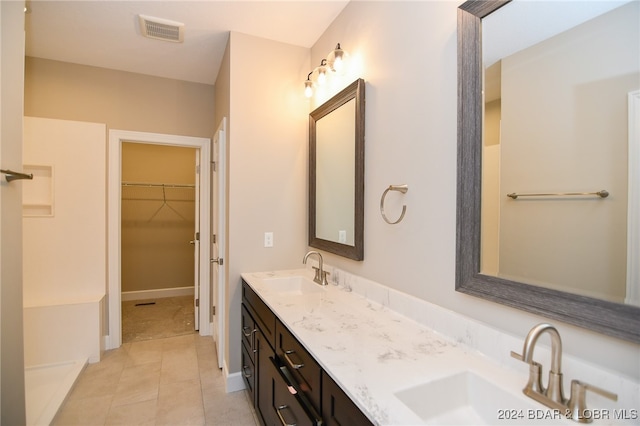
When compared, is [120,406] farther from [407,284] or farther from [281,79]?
[281,79]

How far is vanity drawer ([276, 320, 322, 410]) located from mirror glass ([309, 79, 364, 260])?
2.12ft

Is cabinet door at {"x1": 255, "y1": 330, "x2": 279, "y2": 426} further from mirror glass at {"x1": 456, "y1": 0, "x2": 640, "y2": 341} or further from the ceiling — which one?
the ceiling

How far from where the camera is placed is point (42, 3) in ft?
6.44

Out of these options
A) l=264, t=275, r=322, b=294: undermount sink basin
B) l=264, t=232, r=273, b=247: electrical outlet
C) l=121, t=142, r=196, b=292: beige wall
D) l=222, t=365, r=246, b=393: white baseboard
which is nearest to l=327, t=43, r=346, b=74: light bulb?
l=264, t=232, r=273, b=247: electrical outlet

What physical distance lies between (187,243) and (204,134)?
7.15 ft

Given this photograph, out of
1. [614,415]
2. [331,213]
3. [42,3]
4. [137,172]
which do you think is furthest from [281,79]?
[137,172]

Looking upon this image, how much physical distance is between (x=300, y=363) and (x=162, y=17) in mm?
2393

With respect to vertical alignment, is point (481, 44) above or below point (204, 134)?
below

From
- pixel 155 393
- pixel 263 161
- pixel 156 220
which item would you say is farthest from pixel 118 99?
pixel 155 393

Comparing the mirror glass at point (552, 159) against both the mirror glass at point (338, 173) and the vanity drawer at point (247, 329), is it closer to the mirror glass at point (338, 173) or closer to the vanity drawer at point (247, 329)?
the mirror glass at point (338, 173)

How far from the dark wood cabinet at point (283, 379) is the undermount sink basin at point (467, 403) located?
0.20m

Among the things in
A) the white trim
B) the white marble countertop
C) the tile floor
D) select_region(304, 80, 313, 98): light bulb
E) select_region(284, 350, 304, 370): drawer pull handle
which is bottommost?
the tile floor

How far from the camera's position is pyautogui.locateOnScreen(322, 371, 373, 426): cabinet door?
83 cm

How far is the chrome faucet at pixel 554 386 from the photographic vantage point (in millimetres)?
726
